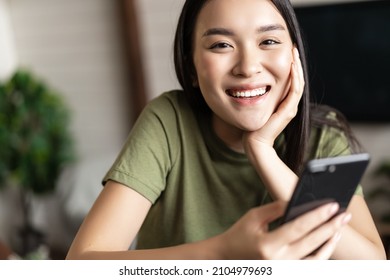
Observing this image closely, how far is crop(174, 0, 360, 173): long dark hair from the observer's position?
1.06 meters

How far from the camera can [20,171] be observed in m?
3.47

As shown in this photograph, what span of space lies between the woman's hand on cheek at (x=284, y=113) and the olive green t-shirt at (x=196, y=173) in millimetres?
125

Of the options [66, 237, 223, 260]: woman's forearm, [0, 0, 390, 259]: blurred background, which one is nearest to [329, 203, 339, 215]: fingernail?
[66, 237, 223, 260]: woman's forearm

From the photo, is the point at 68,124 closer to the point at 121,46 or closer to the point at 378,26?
the point at 121,46

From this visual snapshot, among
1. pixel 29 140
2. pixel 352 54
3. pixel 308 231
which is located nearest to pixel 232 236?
pixel 308 231

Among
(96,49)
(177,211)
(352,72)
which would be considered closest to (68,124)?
(96,49)

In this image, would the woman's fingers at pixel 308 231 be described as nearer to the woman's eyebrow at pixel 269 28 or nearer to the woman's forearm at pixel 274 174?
the woman's forearm at pixel 274 174

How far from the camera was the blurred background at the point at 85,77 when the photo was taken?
10.9 ft

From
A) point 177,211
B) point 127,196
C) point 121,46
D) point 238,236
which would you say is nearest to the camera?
point 238,236

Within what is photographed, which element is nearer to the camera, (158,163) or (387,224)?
(158,163)

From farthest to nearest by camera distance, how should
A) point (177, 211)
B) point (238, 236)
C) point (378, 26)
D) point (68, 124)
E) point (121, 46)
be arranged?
point (68, 124), point (121, 46), point (378, 26), point (177, 211), point (238, 236)

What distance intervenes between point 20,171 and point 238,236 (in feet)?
9.62

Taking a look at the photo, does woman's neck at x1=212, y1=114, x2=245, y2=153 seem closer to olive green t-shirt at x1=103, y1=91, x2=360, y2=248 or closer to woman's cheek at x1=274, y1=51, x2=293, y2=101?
olive green t-shirt at x1=103, y1=91, x2=360, y2=248

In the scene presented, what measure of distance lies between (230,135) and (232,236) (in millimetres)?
417
